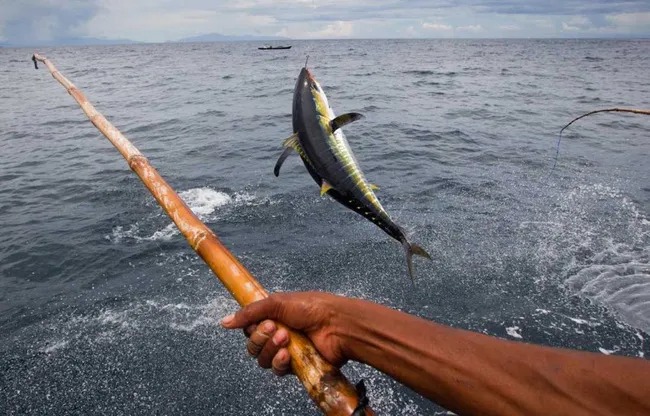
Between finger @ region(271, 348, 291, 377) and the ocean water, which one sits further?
the ocean water

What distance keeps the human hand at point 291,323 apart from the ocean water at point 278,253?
3156mm

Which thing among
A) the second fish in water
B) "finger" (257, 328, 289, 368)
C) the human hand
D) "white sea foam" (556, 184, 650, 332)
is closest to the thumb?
the human hand

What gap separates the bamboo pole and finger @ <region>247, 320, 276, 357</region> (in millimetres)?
121

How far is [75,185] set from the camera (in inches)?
503

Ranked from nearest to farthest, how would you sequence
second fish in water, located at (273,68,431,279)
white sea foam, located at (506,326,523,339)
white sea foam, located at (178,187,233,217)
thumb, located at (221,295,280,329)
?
thumb, located at (221,295,280,329), second fish in water, located at (273,68,431,279), white sea foam, located at (506,326,523,339), white sea foam, located at (178,187,233,217)

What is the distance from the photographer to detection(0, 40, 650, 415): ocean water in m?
5.32

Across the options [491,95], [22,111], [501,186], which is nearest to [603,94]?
[491,95]

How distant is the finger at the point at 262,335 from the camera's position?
2123mm

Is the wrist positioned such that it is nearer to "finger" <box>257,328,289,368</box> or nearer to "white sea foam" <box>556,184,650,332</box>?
"finger" <box>257,328,289,368</box>

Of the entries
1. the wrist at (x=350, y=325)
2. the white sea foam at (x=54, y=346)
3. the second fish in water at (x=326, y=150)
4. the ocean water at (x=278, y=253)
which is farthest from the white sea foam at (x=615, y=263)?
the white sea foam at (x=54, y=346)

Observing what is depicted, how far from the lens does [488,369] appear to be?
1704 millimetres

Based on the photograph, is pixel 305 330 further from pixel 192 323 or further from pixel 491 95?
pixel 491 95

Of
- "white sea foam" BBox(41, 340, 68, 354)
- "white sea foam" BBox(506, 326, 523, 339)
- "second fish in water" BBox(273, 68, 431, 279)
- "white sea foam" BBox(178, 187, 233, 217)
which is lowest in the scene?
"white sea foam" BBox(41, 340, 68, 354)

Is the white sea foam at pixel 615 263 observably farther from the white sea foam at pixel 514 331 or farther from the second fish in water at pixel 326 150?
the second fish in water at pixel 326 150
